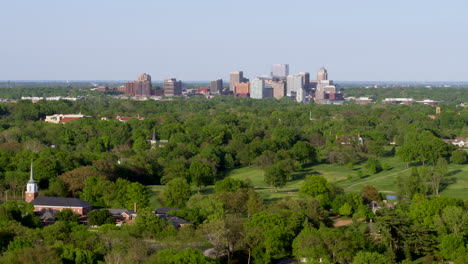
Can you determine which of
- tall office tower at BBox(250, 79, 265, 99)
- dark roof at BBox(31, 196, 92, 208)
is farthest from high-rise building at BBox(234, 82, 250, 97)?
dark roof at BBox(31, 196, 92, 208)

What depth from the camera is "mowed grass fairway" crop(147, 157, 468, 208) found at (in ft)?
161

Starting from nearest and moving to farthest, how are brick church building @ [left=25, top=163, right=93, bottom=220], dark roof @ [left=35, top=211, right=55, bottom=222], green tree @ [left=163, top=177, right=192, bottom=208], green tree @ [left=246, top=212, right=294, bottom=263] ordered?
green tree @ [left=246, top=212, right=294, bottom=263]
dark roof @ [left=35, top=211, right=55, bottom=222]
brick church building @ [left=25, top=163, right=93, bottom=220]
green tree @ [left=163, top=177, right=192, bottom=208]

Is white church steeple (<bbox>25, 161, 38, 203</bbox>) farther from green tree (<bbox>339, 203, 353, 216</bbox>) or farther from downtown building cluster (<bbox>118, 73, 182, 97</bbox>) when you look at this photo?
downtown building cluster (<bbox>118, 73, 182, 97</bbox>)

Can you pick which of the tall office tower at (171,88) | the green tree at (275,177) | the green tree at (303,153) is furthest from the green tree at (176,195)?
the tall office tower at (171,88)

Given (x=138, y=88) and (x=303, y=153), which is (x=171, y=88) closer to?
(x=138, y=88)

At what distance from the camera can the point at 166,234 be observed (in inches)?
1233

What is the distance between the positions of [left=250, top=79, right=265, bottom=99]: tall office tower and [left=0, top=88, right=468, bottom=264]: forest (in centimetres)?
10160

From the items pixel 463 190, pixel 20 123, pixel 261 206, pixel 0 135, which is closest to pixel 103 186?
pixel 261 206

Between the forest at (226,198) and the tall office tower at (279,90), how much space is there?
108 meters

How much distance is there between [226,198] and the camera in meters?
39.9

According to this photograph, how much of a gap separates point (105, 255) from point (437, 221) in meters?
15.7

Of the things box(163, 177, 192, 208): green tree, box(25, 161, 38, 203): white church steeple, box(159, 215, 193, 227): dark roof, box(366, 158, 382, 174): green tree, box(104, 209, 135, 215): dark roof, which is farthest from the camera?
box(366, 158, 382, 174): green tree

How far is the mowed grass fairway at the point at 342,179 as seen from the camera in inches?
1932

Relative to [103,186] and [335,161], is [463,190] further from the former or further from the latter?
[103,186]
